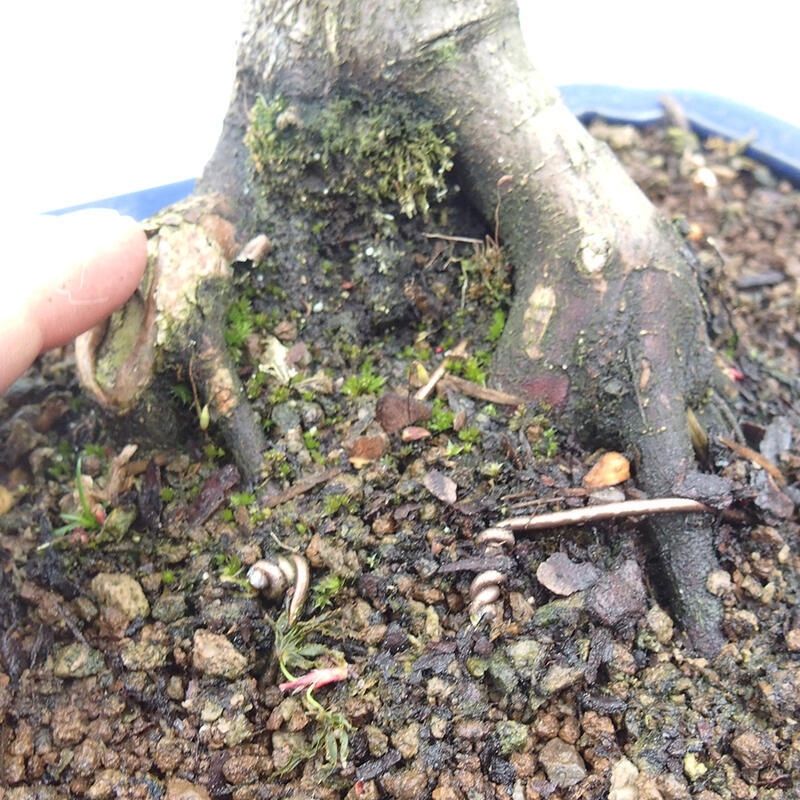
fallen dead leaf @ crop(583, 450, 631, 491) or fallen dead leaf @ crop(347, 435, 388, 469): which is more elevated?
fallen dead leaf @ crop(347, 435, 388, 469)

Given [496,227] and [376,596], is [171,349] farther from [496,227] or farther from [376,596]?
[496,227]

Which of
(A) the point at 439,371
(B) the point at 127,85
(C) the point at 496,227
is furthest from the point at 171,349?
(B) the point at 127,85

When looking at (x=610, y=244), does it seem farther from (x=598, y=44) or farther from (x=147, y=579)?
(x=598, y=44)

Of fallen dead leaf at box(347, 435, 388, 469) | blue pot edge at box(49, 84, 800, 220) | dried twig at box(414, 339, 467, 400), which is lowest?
fallen dead leaf at box(347, 435, 388, 469)

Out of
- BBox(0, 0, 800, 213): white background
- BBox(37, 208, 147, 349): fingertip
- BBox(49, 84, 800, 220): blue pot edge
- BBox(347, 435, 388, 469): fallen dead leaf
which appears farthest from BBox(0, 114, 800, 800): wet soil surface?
BBox(49, 84, 800, 220): blue pot edge

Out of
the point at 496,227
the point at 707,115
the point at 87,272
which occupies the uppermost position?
the point at 87,272

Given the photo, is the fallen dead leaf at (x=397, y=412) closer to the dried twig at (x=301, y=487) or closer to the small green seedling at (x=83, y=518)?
the dried twig at (x=301, y=487)

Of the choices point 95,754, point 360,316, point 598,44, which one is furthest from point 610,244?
point 598,44

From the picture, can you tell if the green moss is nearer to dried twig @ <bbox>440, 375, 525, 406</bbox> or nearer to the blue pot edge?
dried twig @ <bbox>440, 375, 525, 406</bbox>
